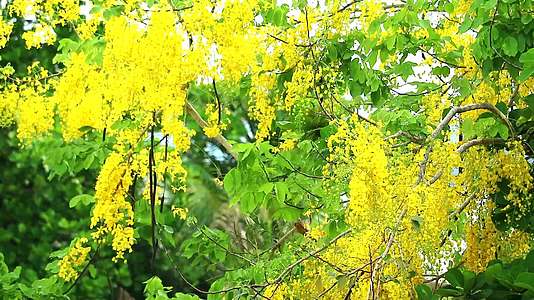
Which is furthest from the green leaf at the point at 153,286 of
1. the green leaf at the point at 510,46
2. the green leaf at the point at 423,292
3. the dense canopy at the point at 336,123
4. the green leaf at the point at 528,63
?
the green leaf at the point at 528,63

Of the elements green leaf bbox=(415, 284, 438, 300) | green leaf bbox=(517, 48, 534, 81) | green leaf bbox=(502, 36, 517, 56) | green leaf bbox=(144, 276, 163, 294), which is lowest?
green leaf bbox=(415, 284, 438, 300)

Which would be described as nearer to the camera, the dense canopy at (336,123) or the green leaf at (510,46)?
the dense canopy at (336,123)

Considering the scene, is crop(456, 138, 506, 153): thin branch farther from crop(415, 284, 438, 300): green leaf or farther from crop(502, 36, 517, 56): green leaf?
crop(415, 284, 438, 300): green leaf

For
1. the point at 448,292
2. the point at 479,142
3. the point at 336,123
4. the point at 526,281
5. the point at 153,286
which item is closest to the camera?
the point at 526,281

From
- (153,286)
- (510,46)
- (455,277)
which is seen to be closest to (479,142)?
(510,46)

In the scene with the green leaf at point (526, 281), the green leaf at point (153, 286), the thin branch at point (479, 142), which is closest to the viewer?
the green leaf at point (526, 281)

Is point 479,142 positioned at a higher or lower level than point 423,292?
higher

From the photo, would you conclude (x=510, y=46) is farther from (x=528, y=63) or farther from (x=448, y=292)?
(x=448, y=292)

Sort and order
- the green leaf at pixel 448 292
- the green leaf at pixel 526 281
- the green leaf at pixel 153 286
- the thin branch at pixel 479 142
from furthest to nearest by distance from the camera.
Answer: the green leaf at pixel 153 286
the thin branch at pixel 479 142
the green leaf at pixel 448 292
the green leaf at pixel 526 281

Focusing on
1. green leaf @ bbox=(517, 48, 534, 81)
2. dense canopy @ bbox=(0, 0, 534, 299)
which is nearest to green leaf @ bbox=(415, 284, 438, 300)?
dense canopy @ bbox=(0, 0, 534, 299)

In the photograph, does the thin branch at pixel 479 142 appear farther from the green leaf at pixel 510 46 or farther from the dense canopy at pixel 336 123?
the green leaf at pixel 510 46

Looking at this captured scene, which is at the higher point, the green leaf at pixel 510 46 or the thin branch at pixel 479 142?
the green leaf at pixel 510 46

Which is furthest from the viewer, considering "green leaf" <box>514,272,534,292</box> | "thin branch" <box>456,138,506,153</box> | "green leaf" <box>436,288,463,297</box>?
"thin branch" <box>456,138,506,153</box>

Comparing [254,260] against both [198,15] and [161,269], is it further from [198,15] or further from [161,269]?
[161,269]
